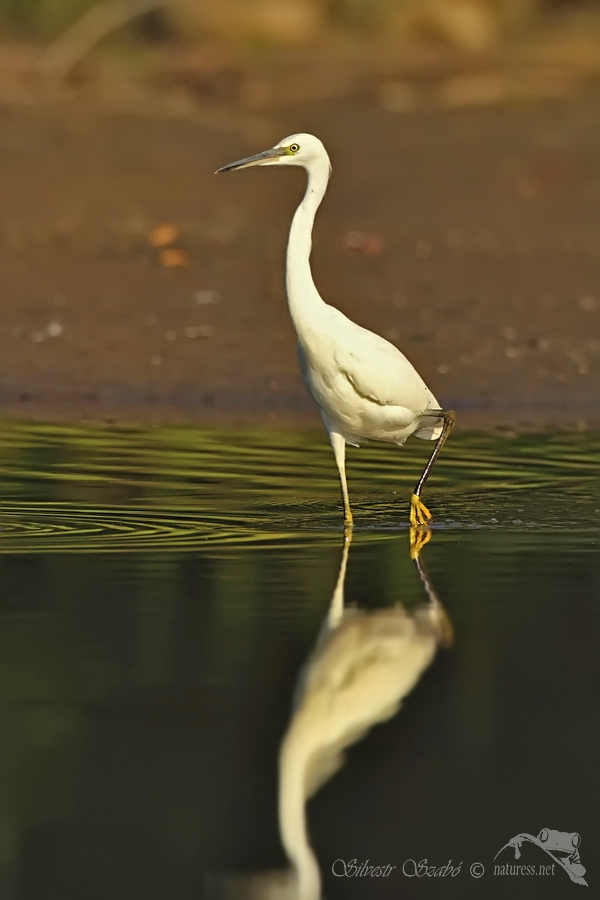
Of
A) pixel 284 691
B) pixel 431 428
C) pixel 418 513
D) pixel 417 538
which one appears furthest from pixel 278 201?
pixel 284 691

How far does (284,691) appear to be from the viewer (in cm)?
537

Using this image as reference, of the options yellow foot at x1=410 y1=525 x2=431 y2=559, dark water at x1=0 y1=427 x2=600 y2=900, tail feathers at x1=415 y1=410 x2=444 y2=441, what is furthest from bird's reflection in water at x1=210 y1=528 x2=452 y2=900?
tail feathers at x1=415 y1=410 x2=444 y2=441

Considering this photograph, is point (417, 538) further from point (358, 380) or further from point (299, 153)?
point (299, 153)

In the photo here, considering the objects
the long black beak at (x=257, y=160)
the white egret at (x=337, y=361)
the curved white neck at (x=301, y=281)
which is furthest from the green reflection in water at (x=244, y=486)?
the long black beak at (x=257, y=160)

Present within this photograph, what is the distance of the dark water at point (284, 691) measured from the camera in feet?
14.5

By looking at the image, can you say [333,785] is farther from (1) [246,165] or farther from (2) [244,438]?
(2) [244,438]

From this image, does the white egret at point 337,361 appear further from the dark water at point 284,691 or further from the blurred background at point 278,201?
the blurred background at point 278,201

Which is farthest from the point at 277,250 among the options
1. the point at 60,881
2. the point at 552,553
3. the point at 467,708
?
the point at 60,881

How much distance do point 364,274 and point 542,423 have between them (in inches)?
147

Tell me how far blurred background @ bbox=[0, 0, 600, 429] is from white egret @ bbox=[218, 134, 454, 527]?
3247mm

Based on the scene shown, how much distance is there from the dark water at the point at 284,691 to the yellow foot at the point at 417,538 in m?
0.05

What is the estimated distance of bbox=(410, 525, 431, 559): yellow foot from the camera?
7498 mm

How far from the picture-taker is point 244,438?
10.6 meters

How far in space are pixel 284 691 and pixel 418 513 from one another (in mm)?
2782
